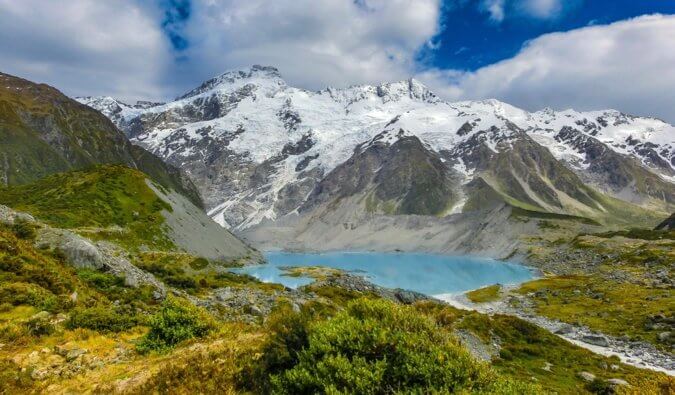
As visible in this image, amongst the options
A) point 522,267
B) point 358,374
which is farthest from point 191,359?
point 522,267

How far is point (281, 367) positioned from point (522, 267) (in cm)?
17943

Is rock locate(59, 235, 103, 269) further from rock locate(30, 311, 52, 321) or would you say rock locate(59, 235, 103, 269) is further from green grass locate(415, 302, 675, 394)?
green grass locate(415, 302, 675, 394)

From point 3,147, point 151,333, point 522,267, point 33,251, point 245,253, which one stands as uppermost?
point 3,147

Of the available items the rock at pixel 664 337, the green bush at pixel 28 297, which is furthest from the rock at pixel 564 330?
the green bush at pixel 28 297

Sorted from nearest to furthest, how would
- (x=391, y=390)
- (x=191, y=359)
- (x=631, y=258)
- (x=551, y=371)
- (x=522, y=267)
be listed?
(x=391, y=390) → (x=191, y=359) → (x=551, y=371) → (x=631, y=258) → (x=522, y=267)

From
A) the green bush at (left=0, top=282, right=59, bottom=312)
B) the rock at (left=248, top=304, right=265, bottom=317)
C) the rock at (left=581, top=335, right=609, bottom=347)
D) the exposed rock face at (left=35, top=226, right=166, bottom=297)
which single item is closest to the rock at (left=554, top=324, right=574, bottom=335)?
the rock at (left=581, top=335, right=609, bottom=347)

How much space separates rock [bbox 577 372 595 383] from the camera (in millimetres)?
32125

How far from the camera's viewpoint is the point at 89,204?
9144cm

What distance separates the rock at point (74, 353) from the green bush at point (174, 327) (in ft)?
6.19

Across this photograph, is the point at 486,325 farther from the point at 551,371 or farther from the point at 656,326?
the point at 656,326

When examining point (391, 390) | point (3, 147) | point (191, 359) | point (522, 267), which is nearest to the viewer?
point (391, 390)

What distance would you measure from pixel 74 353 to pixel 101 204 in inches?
3435

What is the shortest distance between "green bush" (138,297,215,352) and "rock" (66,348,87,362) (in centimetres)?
189

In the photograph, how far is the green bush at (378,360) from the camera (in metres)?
10.9
